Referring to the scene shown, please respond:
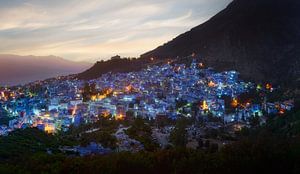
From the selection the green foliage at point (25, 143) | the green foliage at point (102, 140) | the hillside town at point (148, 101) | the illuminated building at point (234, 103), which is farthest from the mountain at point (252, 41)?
the green foliage at point (25, 143)

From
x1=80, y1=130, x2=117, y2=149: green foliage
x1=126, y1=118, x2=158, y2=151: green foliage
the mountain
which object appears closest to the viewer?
x1=126, y1=118, x2=158, y2=151: green foliage

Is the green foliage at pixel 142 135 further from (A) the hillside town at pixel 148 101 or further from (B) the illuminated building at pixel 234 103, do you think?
(B) the illuminated building at pixel 234 103

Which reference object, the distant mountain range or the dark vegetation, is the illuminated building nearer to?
the distant mountain range

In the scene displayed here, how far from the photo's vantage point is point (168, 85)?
5538 centimetres

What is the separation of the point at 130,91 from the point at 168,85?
496cm

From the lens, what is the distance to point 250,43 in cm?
6706

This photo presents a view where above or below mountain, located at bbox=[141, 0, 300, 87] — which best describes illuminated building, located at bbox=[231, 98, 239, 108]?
below

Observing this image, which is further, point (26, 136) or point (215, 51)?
point (215, 51)

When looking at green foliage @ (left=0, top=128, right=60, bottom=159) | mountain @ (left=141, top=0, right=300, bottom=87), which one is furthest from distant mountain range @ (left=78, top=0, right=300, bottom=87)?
green foliage @ (left=0, top=128, right=60, bottom=159)

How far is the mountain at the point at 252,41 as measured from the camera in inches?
2290

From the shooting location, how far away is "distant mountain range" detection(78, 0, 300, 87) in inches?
2292

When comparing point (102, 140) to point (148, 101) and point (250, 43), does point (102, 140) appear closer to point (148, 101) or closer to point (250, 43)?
point (148, 101)

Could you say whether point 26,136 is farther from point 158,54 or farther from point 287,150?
point 158,54

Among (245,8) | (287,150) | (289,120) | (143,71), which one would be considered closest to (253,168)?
(287,150)
